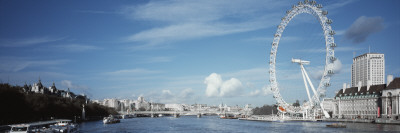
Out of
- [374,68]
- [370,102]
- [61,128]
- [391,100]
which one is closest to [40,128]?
[61,128]

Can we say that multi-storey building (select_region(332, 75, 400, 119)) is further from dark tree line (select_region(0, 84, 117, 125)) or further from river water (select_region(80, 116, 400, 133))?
dark tree line (select_region(0, 84, 117, 125))

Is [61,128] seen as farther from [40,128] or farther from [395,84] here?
[395,84]

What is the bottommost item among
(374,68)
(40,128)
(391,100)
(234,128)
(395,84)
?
(234,128)

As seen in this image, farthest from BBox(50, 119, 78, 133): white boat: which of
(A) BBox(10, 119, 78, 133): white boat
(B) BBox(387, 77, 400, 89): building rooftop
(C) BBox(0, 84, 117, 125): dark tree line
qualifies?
(B) BBox(387, 77, 400, 89): building rooftop

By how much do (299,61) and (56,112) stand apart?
45264 millimetres

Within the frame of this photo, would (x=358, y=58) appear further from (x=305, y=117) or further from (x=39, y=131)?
(x=39, y=131)

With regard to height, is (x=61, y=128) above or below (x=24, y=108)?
below

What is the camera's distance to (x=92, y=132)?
2206 inches

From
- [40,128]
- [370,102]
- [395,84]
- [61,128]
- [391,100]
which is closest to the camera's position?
[40,128]

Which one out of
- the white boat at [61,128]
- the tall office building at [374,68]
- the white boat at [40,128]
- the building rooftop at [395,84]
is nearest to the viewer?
the white boat at [40,128]

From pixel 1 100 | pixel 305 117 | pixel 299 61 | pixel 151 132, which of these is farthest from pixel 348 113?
pixel 1 100

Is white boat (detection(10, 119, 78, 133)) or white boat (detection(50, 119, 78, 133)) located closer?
white boat (detection(10, 119, 78, 133))

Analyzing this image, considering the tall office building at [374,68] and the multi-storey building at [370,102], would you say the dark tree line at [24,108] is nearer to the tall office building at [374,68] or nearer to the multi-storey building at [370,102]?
the multi-storey building at [370,102]

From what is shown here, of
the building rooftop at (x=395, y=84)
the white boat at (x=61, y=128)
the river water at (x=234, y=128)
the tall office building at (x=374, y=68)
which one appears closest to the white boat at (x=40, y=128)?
the white boat at (x=61, y=128)
